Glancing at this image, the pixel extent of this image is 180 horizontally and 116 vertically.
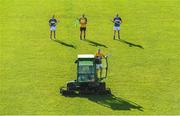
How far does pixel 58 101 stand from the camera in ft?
105

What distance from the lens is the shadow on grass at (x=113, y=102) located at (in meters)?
31.3

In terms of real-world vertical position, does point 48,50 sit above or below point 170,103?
above

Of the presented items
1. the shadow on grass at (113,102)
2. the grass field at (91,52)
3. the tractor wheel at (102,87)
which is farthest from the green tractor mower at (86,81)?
the grass field at (91,52)

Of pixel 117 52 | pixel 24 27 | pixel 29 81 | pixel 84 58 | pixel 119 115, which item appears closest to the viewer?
pixel 119 115

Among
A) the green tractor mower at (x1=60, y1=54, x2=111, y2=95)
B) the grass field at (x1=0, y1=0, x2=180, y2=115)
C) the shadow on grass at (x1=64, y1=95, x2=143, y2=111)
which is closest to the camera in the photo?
the shadow on grass at (x1=64, y1=95, x2=143, y2=111)

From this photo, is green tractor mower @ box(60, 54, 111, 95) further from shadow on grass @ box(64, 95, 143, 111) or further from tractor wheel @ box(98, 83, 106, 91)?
shadow on grass @ box(64, 95, 143, 111)

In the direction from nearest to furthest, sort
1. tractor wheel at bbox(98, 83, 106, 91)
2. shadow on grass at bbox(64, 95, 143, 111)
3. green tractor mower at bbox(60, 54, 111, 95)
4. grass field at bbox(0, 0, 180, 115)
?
shadow on grass at bbox(64, 95, 143, 111) < grass field at bbox(0, 0, 180, 115) < green tractor mower at bbox(60, 54, 111, 95) < tractor wheel at bbox(98, 83, 106, 91)

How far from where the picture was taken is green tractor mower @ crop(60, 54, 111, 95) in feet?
107

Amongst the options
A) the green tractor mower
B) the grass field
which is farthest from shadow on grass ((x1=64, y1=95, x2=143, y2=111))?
the green tractor mower

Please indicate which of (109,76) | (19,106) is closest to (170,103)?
(109,76)

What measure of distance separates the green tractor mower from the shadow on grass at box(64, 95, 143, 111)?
0.34 m

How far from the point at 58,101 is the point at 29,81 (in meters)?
3.82

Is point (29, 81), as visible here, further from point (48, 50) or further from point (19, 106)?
point (48, 50)

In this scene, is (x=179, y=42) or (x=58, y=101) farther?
(x=179, y=42)
